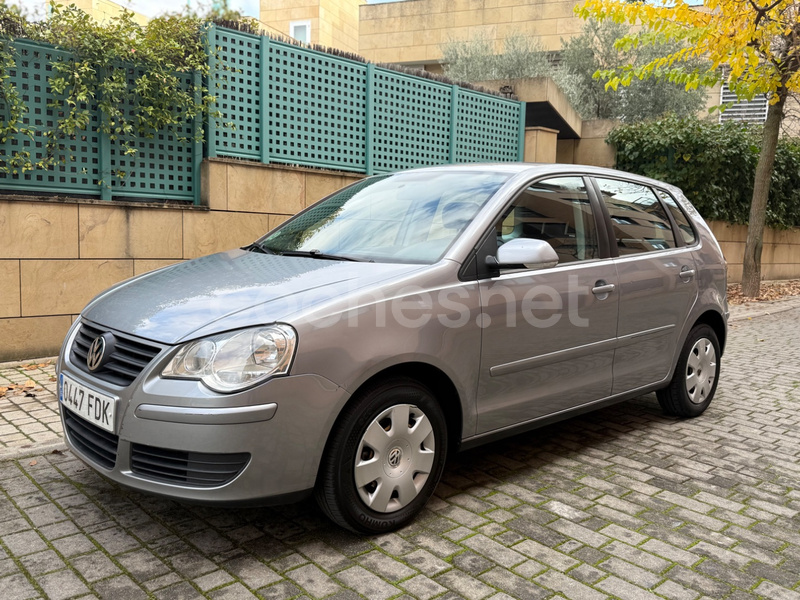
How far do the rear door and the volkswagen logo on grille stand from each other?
2871 millimetres

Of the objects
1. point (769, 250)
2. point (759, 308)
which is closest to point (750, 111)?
point (769, 250)

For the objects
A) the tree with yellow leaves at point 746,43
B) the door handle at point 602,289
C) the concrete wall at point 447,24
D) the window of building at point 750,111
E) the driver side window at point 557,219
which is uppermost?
the concrete wall at point 447,24

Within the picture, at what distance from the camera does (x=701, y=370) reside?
5.26 m

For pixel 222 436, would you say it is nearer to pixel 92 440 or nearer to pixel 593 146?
pixel 92 440

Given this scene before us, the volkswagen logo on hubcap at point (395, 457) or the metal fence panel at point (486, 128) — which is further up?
the metal fence panel at point (486, 128)

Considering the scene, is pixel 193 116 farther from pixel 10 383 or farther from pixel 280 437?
pixel 280 437

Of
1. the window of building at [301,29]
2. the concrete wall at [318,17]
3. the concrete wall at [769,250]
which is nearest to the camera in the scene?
the concrete wall at [769,250]

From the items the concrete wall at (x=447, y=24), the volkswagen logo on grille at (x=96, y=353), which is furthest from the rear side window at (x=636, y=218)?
the concrete wall at (x=447, y=24)

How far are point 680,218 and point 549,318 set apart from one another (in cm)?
191

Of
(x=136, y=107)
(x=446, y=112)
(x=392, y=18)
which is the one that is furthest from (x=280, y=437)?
(x=392, y=18)

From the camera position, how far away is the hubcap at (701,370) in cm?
516

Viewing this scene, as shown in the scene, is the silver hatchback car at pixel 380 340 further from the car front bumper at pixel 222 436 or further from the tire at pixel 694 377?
the tire at pixel 694 377

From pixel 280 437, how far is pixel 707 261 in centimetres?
368

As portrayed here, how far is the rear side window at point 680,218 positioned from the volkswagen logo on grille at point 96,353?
149 inches
